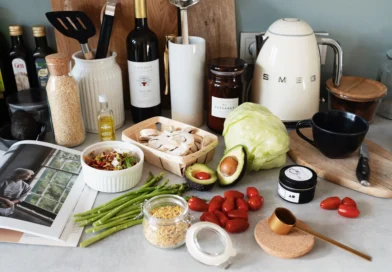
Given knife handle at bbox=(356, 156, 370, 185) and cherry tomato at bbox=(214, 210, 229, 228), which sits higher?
knife handle at bbox=(356, 156, 370, 185)

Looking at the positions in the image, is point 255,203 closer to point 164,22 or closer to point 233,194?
point 233,194

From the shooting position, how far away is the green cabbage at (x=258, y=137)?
96cm

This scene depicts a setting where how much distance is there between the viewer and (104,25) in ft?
3.62

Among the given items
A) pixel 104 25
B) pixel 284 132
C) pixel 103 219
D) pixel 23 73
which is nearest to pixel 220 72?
pixel 284 132

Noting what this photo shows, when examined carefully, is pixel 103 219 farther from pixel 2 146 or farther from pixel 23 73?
pixel 23 73

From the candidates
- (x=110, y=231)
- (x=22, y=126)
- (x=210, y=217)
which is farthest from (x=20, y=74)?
(x=210, y=217)

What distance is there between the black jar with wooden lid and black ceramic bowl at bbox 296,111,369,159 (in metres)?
0.20

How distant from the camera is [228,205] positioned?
0.83 metres

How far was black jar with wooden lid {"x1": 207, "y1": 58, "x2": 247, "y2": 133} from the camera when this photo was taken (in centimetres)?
107

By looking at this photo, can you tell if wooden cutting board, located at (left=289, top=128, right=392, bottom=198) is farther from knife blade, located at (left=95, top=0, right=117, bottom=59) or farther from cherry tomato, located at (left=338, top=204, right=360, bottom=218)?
knife blade, located at (left=95, top=0, right=117, bottom=59)

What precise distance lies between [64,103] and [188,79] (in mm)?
344

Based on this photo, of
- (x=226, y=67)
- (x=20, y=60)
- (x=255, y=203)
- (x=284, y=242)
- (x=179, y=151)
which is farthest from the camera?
(x=20, y=60)

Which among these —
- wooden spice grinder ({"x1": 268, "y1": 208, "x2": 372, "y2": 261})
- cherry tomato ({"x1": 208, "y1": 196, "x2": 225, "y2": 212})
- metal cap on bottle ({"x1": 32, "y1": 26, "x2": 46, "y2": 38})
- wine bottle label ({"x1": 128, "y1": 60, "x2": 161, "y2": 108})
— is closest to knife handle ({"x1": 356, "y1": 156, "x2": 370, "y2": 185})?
wooden spice grinder ({"x1": 268, "y1": 208, "x2": 372, "y2": 261})

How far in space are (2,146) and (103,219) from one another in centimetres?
47
